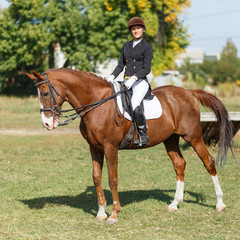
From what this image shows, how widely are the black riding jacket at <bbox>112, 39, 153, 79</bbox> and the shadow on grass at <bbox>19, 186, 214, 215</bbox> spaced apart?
2.55 meters

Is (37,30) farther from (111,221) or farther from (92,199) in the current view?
(111,221)

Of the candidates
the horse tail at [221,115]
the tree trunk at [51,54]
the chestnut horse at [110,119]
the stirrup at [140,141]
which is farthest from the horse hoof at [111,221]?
the tree trunk at [51,54]

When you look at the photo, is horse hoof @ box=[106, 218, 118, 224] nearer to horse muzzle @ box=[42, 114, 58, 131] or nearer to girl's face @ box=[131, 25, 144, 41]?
horse muzzle @ box=[42, 114, 58, 131]

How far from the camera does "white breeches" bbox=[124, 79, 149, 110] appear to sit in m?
6.90

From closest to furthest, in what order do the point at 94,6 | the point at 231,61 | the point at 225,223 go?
the point at 225,223, the point at 94,6, the point at 231,61

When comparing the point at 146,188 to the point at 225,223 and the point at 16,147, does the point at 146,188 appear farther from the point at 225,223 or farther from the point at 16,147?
the point at 16,147

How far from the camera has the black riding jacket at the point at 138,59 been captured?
22.9 ft

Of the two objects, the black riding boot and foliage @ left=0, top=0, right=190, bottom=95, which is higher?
foliage @ left=0, top=0, right=190, bottom=95

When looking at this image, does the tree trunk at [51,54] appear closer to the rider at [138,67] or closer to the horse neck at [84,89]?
the rider at [138,67]

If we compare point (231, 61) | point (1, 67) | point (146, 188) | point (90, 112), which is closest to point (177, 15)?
point (1, 67)

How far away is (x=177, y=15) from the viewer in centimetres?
2778

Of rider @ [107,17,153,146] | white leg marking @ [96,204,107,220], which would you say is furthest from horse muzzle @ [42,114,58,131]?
white leg marking @ [96,204,107,220]

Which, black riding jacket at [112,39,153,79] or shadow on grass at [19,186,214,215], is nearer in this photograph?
black riding jacket at [112,39,153,79]

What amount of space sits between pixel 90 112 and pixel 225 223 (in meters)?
2.80
